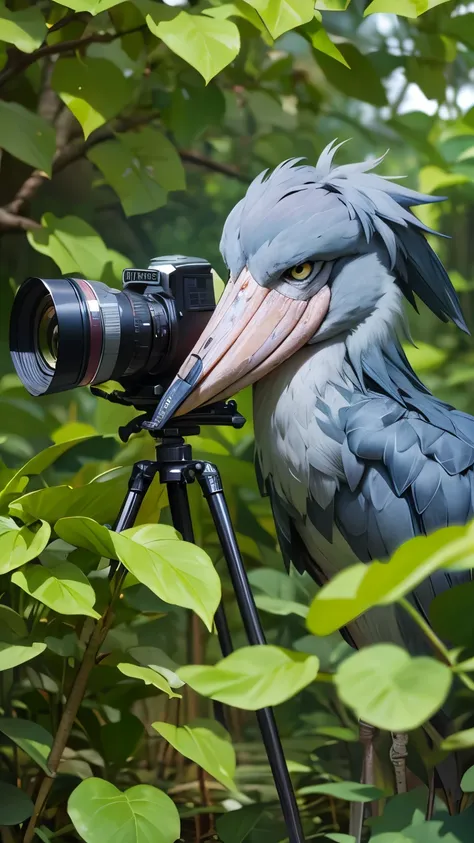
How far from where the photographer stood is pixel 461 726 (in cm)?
82

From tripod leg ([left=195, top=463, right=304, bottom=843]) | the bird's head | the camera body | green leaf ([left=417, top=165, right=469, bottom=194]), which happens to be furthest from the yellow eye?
green leaf ([left=417, top=165, right=469, bottom=194])

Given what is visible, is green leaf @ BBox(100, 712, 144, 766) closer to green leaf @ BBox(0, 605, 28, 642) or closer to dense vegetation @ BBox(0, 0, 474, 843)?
dense vegetation @ BBox(0, 0, 474, 843)

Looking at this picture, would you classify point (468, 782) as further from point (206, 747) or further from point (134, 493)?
point (134, 493)

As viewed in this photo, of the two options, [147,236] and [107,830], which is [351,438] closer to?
[107,830]

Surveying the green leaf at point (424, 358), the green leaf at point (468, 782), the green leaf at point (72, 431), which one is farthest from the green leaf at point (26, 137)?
the green leaf at point (468, 782)

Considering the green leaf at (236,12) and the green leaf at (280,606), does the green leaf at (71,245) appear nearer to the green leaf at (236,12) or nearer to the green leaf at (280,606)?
the green leaf at (236,12)

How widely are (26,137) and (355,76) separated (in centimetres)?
48

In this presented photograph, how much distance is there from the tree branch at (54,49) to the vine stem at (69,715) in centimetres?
69

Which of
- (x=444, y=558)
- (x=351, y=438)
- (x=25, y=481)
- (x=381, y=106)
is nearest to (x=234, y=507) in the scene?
(x=25, y=481)

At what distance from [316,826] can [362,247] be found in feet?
2.39

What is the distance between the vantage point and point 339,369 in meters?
0.82

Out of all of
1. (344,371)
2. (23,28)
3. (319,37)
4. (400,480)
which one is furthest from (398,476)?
(23,28)

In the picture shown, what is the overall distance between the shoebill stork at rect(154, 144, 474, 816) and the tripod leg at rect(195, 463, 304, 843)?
60mm

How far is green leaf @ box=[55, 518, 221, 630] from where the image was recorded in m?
0.70
